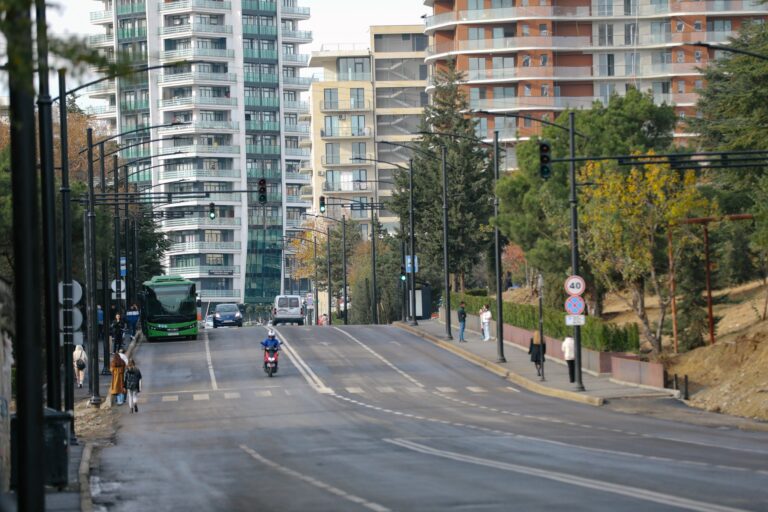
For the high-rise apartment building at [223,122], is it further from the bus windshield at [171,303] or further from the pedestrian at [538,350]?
the pedestrian at [538,350]

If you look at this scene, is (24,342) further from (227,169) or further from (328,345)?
(227,169)

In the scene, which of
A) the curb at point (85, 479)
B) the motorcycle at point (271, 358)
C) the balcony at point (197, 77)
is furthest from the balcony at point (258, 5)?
the curb at point (85, 479)

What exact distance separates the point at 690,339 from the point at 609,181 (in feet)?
28.9

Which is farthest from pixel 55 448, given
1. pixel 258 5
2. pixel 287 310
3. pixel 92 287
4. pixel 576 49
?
pixel 258 5

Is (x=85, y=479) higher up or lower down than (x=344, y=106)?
lower down

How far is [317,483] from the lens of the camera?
896 inches

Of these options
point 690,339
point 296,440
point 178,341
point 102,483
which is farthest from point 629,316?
point 102,483

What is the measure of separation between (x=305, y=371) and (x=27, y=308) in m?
42.7

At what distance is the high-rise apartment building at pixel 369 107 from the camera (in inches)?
6088

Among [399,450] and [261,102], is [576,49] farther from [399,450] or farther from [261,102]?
[399,450]

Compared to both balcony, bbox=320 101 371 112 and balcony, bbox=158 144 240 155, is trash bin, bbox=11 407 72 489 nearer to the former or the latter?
balcony, bbox=320 101 371 112

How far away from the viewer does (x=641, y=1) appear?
121m

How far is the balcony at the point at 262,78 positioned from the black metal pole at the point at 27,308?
513 feet

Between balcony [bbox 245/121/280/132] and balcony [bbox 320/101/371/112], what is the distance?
14086 mm
